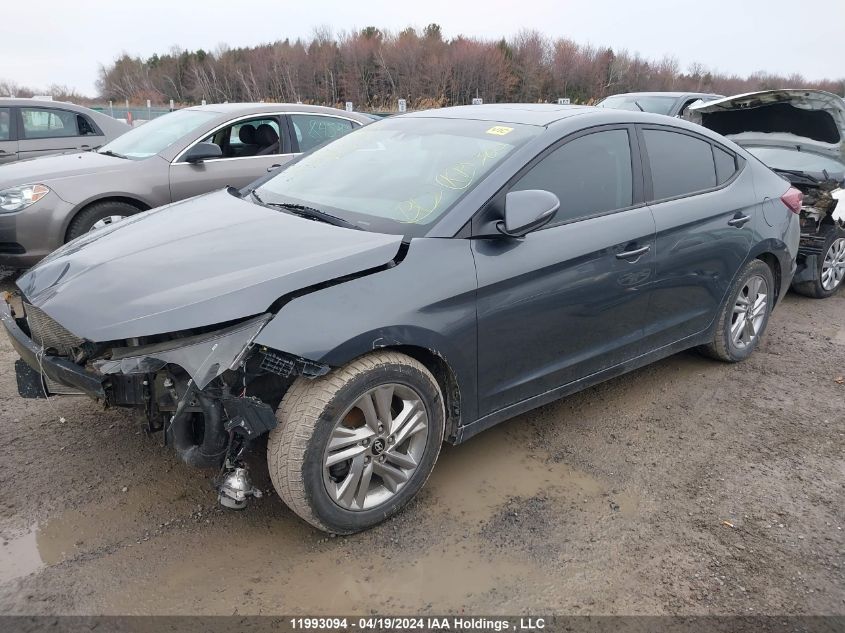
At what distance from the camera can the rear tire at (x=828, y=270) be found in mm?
6215

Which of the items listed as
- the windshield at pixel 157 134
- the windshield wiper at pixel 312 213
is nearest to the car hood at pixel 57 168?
the windshield at pixel 157 134

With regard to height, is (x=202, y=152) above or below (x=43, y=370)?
above

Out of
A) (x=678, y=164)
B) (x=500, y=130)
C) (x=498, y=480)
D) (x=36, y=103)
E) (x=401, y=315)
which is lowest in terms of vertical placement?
(x=498, y=480)

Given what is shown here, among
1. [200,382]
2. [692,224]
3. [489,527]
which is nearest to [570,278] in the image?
[692,224]

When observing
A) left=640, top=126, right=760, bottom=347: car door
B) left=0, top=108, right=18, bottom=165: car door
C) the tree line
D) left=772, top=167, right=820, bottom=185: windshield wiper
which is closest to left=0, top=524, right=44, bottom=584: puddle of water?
left=640, top=126, right=760, bottom=347: car door

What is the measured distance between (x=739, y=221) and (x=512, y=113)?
162 cm

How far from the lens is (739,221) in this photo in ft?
13.5

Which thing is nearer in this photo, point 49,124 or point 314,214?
point 314,214

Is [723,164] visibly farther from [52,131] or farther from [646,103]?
[52,131]

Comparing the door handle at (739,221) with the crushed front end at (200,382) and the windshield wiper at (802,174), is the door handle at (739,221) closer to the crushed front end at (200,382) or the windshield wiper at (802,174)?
the windshield wiper at (802,174)

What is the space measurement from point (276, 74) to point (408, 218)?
202ft

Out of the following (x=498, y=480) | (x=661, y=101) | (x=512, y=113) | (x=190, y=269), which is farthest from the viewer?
(x=661, y=101)

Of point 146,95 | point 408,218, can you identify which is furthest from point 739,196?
point 146,95

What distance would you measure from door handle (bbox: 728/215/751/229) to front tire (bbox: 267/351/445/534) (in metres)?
2.38
